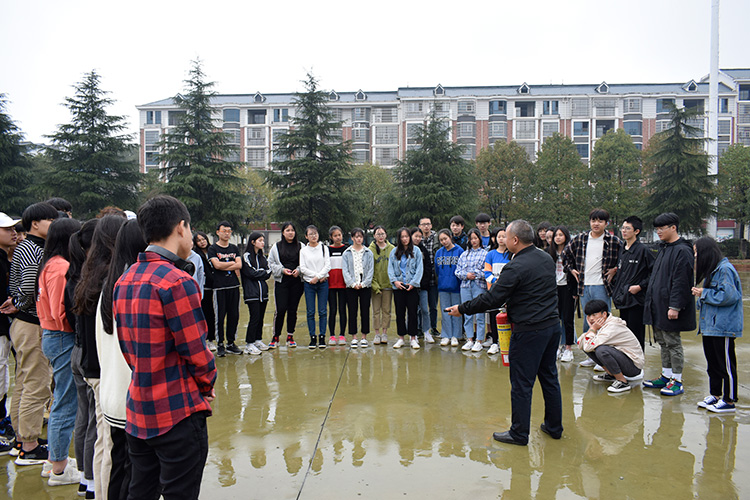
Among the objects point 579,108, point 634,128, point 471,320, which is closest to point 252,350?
point 471,320

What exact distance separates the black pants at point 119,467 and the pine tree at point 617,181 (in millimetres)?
29217

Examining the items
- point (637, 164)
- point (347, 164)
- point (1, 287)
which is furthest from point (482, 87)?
point (1, 287)

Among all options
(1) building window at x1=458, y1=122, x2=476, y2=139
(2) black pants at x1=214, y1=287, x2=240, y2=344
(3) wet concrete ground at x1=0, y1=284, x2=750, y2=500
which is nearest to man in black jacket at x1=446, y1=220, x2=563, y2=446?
(3) wet concrete ground at x1=0, y1=284, x2=750, y2=500

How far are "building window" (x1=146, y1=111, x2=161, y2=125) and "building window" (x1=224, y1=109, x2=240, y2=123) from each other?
26.4ft

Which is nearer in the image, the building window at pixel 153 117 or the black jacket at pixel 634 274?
the black jacket at pixel 634 274

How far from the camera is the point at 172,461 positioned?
6.82 ft

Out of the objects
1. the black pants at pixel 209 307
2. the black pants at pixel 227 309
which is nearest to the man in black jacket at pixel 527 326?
the black pants at pixel 227 309

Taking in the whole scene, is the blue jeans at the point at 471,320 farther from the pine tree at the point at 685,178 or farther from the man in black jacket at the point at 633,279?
the pine tree at the point at 685,178

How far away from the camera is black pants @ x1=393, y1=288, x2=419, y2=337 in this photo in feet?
24.2

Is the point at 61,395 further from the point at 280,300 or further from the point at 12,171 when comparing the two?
the point at 12,171

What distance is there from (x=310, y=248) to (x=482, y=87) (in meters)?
56.1

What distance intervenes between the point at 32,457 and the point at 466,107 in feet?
185

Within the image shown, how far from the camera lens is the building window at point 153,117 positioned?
59078 millimetres

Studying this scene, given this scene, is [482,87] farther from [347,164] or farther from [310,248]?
[310,248]
